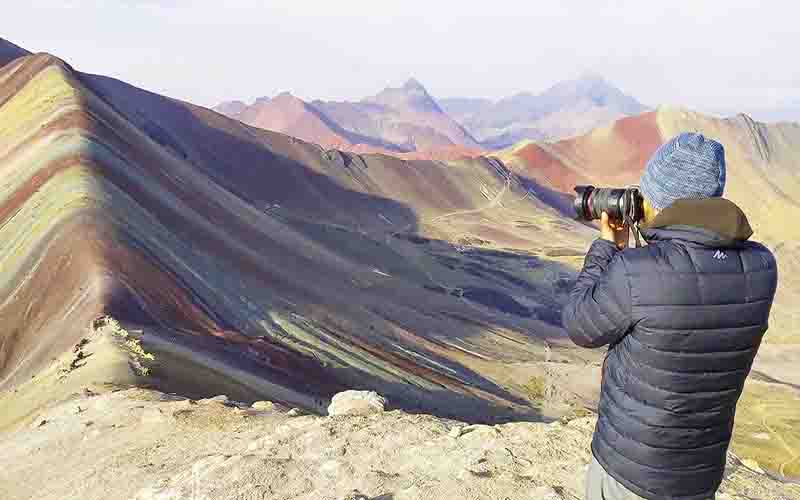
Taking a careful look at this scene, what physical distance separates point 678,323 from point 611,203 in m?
0.67

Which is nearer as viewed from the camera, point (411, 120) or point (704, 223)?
point (704, 223)

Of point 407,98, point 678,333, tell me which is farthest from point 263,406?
point 407,98

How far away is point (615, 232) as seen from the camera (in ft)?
9.30

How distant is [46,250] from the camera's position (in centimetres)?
1582

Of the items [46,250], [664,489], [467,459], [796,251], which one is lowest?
[796,251]

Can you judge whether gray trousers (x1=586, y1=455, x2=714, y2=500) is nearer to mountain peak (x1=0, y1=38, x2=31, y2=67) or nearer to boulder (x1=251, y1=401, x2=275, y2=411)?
boulder (x1=251, y1=401, x2=275, y2=411)

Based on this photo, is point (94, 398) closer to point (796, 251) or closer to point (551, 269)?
point (551, 269)

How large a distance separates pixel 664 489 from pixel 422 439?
10.2 ft

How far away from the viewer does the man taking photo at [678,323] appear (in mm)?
2322

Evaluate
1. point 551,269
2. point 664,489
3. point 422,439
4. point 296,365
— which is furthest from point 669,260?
point 551,269

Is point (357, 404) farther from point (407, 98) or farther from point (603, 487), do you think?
point (407, 98)

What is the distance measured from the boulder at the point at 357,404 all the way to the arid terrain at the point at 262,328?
0.47m

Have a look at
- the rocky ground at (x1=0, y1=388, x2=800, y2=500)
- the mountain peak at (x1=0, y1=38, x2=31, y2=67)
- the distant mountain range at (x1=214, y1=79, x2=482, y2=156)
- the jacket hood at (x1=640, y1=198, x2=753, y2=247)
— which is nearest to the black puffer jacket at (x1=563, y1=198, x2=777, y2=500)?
the jacket hood at (x1=640, y1=198, x2=753, y2=247)

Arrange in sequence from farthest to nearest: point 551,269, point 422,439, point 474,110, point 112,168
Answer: point 474,110 < point 551,269 < point 112,168 < point 422,439
